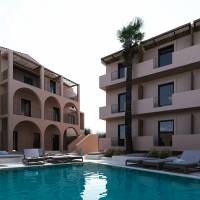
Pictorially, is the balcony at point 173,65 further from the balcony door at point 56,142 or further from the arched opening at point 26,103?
the balcony door at point 56,142

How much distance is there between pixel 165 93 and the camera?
2320cm

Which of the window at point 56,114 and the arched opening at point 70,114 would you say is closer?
the window at point 56,114

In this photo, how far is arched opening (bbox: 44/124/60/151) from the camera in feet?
114

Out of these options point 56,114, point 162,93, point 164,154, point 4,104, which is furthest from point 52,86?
point 164,154

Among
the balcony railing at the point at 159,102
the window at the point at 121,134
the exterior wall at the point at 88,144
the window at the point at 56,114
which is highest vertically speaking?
the balcony railing at the point at 159,102

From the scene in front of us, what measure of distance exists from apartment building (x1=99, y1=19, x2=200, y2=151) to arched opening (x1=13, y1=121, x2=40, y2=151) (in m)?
9.07

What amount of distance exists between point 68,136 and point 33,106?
8017 millimetres

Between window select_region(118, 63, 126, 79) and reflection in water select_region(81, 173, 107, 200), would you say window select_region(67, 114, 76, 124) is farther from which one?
reflection in water select_region(81, 173, 107, 200)

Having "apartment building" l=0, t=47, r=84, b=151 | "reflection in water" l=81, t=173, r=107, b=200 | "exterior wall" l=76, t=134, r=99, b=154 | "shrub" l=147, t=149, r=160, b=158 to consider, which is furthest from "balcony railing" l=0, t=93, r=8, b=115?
"reflection in water" l=81, t=173, r=107, b=200

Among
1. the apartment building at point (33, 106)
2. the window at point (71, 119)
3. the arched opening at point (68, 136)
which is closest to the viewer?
the apartment building at point (33, 106)

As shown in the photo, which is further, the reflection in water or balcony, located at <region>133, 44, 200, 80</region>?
balcony, located at <region>133, 44, 200, 80</region>

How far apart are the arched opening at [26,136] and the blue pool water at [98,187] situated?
1434 centimetres

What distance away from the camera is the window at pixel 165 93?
74.4 ft

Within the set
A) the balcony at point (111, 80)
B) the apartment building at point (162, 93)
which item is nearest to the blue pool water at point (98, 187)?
the apartment building at point (162, 93)
